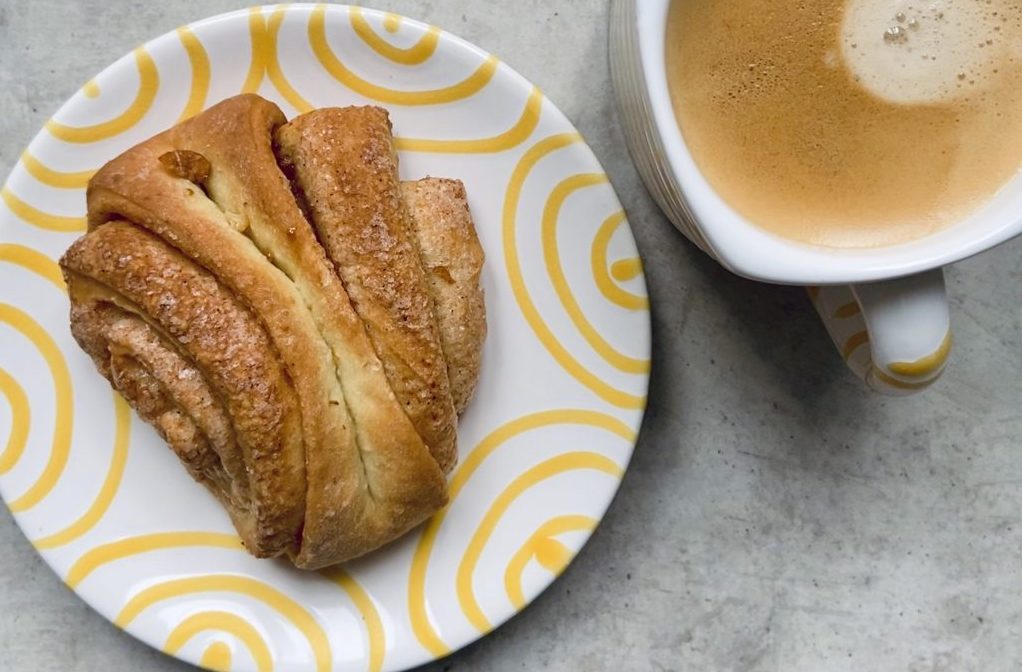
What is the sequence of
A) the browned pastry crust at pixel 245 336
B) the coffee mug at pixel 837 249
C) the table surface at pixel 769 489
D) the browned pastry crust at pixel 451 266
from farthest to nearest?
the table surface at pixel 769 489
the browned pastry crust at pixel 451 266
the browned pastry crust at pixel 245 336
the coffee mug at pixel 837 249

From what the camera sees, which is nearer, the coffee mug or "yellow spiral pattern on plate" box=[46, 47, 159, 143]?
the coffee mug

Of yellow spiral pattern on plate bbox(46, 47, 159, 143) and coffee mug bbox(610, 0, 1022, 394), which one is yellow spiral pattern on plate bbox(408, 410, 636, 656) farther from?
yellow spiral pattern on plate bbox(46, 47, 159, 143)

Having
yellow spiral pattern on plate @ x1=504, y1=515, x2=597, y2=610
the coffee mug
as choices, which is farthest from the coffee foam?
yellow spiral pattern on plate @ x1=504, y1=515, x2=597, y2=610

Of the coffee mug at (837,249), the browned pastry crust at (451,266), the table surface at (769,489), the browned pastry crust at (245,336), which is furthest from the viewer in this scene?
the table surface at (769,489)

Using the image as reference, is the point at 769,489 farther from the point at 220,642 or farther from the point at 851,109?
the point at 220,642

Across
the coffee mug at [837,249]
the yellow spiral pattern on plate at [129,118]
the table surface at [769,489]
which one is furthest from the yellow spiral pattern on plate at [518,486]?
the yellow spiral pattern on plate at [129,118]

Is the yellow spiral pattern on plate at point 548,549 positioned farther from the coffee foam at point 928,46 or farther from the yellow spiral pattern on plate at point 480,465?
the coffee foam at point 928,46

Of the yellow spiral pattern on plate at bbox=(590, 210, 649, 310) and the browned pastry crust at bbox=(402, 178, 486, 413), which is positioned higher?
the browned pastry crust at bbox=(402, 178, 486, 413)
